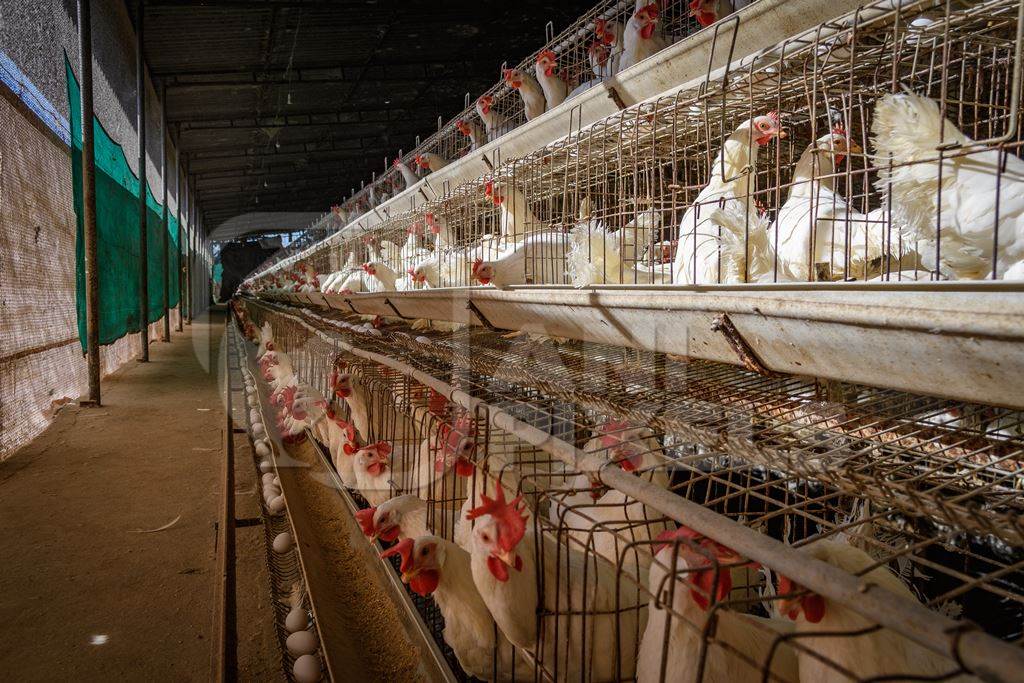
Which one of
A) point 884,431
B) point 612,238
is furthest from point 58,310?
point 884,431

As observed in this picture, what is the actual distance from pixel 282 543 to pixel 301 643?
747 mm

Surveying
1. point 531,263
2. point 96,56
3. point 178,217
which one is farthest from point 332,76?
point 531,263

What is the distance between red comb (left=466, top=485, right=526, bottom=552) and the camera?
1166 mm

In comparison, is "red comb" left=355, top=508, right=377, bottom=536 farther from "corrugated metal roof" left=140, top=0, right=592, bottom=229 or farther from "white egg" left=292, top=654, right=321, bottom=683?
"corrugated metal roof" left=140, top=0, right=592, bottom=229

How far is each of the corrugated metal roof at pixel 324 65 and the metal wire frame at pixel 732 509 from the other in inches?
205

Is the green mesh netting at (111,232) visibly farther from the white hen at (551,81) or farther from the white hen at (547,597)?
the white hen at (547,597)

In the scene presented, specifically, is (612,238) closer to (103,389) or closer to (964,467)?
(964,467)

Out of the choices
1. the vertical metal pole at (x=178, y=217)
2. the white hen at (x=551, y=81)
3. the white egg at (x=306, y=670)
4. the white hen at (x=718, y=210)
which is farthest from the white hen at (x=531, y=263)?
the vertical metal pole at (x=178, y=217)

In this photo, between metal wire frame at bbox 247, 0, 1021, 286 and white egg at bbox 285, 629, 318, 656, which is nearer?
metal wire frame at bbox 247, 0, 1021, 286

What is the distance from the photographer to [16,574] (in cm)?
182

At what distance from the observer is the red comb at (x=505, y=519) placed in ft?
3.83

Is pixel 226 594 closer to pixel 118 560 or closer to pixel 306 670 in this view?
pixel 306 670

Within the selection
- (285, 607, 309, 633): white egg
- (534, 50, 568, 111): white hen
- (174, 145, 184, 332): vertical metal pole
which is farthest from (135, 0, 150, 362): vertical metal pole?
(285, 607, 309, 633): white egg

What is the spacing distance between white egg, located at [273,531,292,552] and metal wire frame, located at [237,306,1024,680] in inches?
36.6
